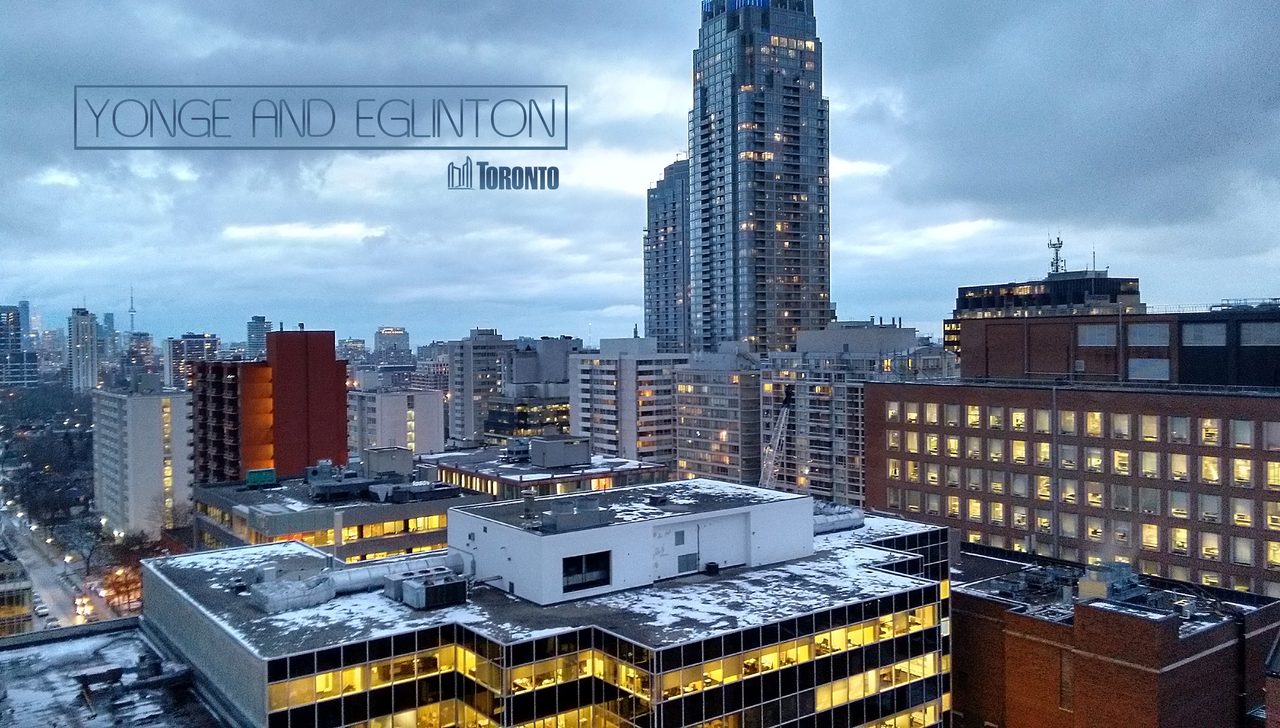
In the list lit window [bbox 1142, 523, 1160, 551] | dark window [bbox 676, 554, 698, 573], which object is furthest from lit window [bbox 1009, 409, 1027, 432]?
dark window [bbox 676, 554, 698, 573]

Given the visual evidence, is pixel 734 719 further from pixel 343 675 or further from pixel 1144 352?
pixel 1144 352

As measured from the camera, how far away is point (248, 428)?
108m

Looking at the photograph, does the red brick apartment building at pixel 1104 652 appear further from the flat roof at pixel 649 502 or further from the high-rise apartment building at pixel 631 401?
the high-rise apartment building at pixel 631 401

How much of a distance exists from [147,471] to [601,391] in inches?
3088

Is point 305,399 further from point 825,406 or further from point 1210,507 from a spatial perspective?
point 1210,507

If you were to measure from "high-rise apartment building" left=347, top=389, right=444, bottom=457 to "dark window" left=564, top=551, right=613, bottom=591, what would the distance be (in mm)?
129878

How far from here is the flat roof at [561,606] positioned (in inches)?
1631

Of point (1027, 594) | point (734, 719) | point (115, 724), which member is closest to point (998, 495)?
point (1027, 594)

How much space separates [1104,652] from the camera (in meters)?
48.1

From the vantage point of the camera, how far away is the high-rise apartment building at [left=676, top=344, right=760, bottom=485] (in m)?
156

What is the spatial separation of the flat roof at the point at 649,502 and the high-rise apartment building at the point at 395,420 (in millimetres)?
117627

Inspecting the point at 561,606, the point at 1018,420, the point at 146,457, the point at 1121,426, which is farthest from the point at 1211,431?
the point at 146,457

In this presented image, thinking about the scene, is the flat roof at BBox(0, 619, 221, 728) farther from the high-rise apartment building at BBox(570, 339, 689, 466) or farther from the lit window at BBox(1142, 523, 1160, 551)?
the high-rise apartment building at BBox(570, 339, 689, 466)

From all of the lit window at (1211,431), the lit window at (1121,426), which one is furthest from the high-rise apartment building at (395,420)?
the lit window at (1211,431)
